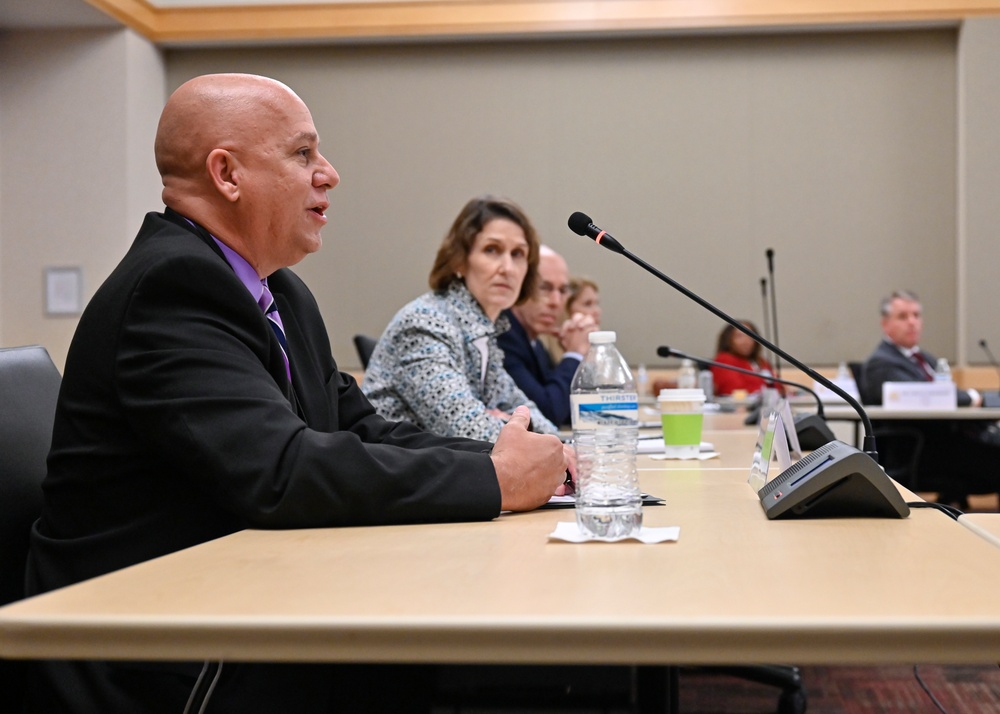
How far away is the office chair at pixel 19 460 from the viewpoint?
124cm

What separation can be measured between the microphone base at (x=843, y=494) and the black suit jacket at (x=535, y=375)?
221 cm

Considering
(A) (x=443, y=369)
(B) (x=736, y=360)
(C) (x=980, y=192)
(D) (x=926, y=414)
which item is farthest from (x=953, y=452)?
(A) (x=443, y=369)

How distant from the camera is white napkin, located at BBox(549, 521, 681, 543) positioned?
1051 mm

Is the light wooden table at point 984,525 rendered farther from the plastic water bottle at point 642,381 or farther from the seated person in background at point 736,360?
the plastic water bottle at point 642,381

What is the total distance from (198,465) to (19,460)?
1.16 feet

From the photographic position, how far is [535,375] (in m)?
3.79

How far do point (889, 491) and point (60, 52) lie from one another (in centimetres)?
689

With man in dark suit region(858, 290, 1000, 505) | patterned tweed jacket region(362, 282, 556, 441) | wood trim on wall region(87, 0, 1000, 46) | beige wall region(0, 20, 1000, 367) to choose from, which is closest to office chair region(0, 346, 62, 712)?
patterned tweed jacket region(362, 282, 556, 441)

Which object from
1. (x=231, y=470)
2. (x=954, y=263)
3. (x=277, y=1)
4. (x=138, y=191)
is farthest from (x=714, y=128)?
(x=231, y=470)

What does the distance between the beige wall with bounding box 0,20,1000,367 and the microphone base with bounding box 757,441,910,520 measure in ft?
19.7

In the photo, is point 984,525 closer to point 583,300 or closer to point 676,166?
point 583,300

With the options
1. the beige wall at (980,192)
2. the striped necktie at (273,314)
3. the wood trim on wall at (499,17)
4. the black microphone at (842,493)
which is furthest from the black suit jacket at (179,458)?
the beige wall at (980,192)

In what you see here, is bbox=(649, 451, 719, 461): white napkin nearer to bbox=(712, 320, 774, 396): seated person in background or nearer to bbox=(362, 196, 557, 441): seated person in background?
bbox=(362, 196, 557, 441): seated person in background

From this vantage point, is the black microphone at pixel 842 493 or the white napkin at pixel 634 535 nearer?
the white napkin at pixel 634 535
